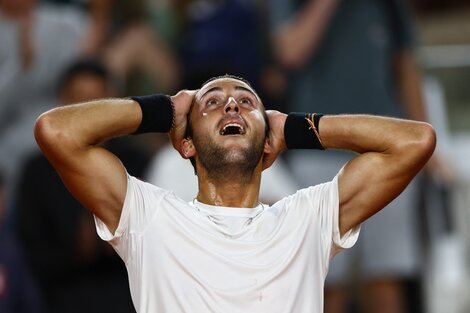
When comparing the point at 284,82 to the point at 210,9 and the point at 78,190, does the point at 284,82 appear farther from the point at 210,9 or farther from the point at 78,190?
the point at 78,190

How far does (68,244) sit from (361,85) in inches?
89.8

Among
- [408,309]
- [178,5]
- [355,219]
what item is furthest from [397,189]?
[178,5]

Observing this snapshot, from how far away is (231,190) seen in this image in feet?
15.6

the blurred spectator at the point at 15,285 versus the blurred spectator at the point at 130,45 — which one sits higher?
the blurred spectator at the point at 130,45

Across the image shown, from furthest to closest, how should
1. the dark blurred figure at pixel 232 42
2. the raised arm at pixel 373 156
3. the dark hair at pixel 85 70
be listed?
the dark blurred figure at pixel 232 42
the dark hair at pixel 85 70
the raised arm at pixel 373 156

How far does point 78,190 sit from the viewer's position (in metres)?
4.51

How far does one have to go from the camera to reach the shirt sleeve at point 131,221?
4.50 metres

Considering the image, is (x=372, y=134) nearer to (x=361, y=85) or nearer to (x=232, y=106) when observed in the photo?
(x=232, y=106)

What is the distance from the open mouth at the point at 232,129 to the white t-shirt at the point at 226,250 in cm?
31

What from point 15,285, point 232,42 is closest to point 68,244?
point 15,285

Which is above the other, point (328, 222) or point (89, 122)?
point (89, 122)

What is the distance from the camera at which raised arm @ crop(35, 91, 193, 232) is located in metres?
4.50

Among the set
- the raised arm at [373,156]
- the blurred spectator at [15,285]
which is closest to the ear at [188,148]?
the raised arm at [373,156]

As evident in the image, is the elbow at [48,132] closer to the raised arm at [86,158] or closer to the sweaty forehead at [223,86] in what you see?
the raised arm at [86,158]
